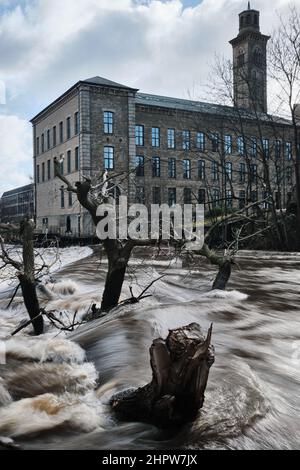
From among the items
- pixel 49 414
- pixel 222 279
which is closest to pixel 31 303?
pixel 49 414

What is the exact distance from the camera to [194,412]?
372 centimetres

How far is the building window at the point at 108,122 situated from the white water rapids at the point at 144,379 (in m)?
39.8

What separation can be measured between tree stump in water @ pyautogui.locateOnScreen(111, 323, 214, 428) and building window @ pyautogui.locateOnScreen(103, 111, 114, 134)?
44929mm

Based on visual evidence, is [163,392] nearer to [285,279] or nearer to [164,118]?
[285,279]

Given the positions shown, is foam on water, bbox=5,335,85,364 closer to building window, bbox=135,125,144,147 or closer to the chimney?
the chimney

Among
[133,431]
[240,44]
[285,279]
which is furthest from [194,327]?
[240,44]

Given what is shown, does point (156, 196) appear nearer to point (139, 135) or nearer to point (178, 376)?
point (139, 135)

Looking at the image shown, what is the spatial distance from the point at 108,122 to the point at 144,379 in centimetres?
4466

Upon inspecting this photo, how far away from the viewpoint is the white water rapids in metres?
3.54

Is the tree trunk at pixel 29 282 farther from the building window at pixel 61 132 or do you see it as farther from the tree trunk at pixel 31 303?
the building window at pixel 61 132

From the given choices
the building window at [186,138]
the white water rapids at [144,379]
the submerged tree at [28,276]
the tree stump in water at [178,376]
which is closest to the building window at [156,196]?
the building window at [186,138]

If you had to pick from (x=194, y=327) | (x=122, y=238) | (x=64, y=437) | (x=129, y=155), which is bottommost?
(x=64, y=437)

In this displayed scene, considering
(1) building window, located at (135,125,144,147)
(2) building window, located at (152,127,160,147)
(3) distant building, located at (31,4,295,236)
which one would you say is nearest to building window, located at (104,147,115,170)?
(3) distant building, located at (31,4,295,236)

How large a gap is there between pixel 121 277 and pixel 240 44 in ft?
226
